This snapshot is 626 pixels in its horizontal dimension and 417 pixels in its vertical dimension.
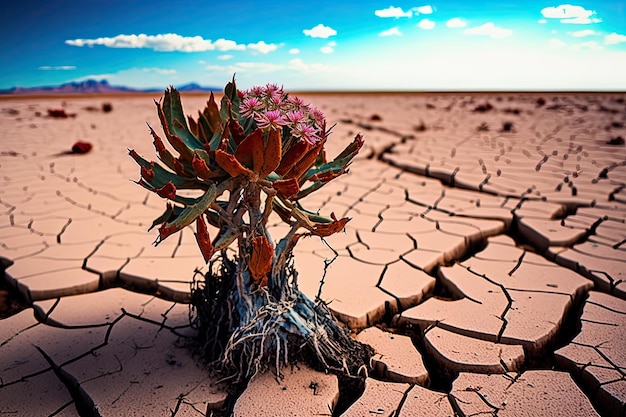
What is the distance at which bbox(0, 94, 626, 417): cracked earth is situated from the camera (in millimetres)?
1664

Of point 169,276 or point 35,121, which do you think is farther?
point 35,121

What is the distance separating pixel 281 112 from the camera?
138 cm

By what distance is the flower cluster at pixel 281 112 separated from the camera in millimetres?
1341

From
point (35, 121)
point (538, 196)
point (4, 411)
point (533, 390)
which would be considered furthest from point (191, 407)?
point (35, 121)

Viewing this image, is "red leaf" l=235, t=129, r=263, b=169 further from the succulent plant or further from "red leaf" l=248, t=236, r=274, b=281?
"red leaf" l=248, t=236, r=274, b=281

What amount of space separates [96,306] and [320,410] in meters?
1.37

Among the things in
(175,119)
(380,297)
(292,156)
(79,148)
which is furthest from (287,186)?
(79,148)

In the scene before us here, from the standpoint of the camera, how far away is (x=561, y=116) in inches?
409

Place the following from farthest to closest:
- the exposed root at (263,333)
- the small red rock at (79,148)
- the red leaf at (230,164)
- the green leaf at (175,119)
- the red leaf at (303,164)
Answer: the small red rock at (79,148) → the exposed root at (263,333) → the green leaf at (175,119) → the red leaf at (303,164) → the red leaf at (230,164)

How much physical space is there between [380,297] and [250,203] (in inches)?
42.1

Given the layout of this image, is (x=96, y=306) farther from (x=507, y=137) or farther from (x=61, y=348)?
(x=507, y=137)

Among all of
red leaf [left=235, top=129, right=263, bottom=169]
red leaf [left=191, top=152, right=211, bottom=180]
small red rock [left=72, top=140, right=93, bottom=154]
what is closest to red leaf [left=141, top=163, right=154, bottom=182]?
red leaf [left=191, top=152, right=211, bottom=180]

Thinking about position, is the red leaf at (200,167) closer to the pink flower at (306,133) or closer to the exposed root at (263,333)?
the pink flower at (306,133)

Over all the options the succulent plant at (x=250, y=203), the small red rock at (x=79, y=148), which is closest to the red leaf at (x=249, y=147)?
the succulent plant at (x=250, y=203)
